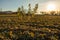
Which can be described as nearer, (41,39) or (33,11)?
(41,39)

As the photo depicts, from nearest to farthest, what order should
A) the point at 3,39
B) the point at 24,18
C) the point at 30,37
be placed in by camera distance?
the point at 3,39
the point at 30,37
the point at 24,18

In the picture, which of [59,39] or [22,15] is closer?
[59,39]

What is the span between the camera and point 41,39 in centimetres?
2467

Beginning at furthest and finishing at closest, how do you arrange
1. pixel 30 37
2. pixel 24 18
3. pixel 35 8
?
1. pixel 24 18
2. pixel 35 8
3. pixel 30 37

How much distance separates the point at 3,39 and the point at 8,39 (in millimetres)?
591

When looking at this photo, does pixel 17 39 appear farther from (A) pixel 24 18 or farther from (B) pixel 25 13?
(A) pixel 24 18

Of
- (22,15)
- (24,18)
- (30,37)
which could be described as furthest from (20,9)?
(30,37)

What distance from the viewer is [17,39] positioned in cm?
2459

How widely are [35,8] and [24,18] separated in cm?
891

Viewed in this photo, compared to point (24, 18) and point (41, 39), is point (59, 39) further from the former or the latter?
point (24, 18)

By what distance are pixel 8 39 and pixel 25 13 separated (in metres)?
49.5

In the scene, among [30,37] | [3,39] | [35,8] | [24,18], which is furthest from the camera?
[24,18]

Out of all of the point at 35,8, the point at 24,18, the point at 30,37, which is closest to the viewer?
the point at 30,37

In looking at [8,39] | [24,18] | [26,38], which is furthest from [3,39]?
[24,18]
